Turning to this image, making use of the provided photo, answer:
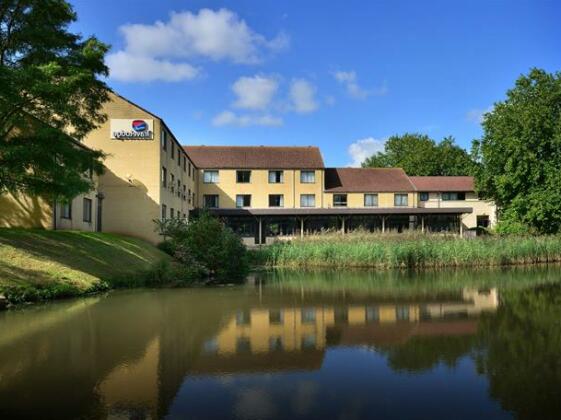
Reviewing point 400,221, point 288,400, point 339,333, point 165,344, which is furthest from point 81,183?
point 400,221

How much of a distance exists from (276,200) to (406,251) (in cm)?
2343

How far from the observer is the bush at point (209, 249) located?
20.5 metres

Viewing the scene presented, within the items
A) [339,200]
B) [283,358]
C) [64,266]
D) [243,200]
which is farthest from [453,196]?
[283,358]

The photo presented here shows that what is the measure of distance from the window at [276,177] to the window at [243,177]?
216cm

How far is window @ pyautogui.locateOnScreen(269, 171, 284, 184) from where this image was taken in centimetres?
4700

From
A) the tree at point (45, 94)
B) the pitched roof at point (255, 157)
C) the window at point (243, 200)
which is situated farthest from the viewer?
the pitched roof at point (255, 157)

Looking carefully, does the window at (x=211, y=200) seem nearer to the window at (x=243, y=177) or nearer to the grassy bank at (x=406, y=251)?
the window at (x=243, y=177)

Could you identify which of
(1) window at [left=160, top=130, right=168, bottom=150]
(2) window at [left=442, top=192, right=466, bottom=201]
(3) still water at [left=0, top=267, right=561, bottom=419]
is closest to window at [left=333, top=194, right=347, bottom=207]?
(2) window at [left=442, top=192, right=466, bottom=201]

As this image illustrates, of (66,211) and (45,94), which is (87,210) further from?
(45,94)

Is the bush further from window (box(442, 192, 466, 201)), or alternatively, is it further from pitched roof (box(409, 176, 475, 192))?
window (box(442, 192, 466, 201))

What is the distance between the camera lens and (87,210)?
25.7 meters

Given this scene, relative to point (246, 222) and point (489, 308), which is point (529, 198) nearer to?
point (246, 222)

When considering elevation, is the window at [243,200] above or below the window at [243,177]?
below

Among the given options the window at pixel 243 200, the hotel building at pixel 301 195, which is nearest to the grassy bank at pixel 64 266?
the hotel building at pixel 301 195
